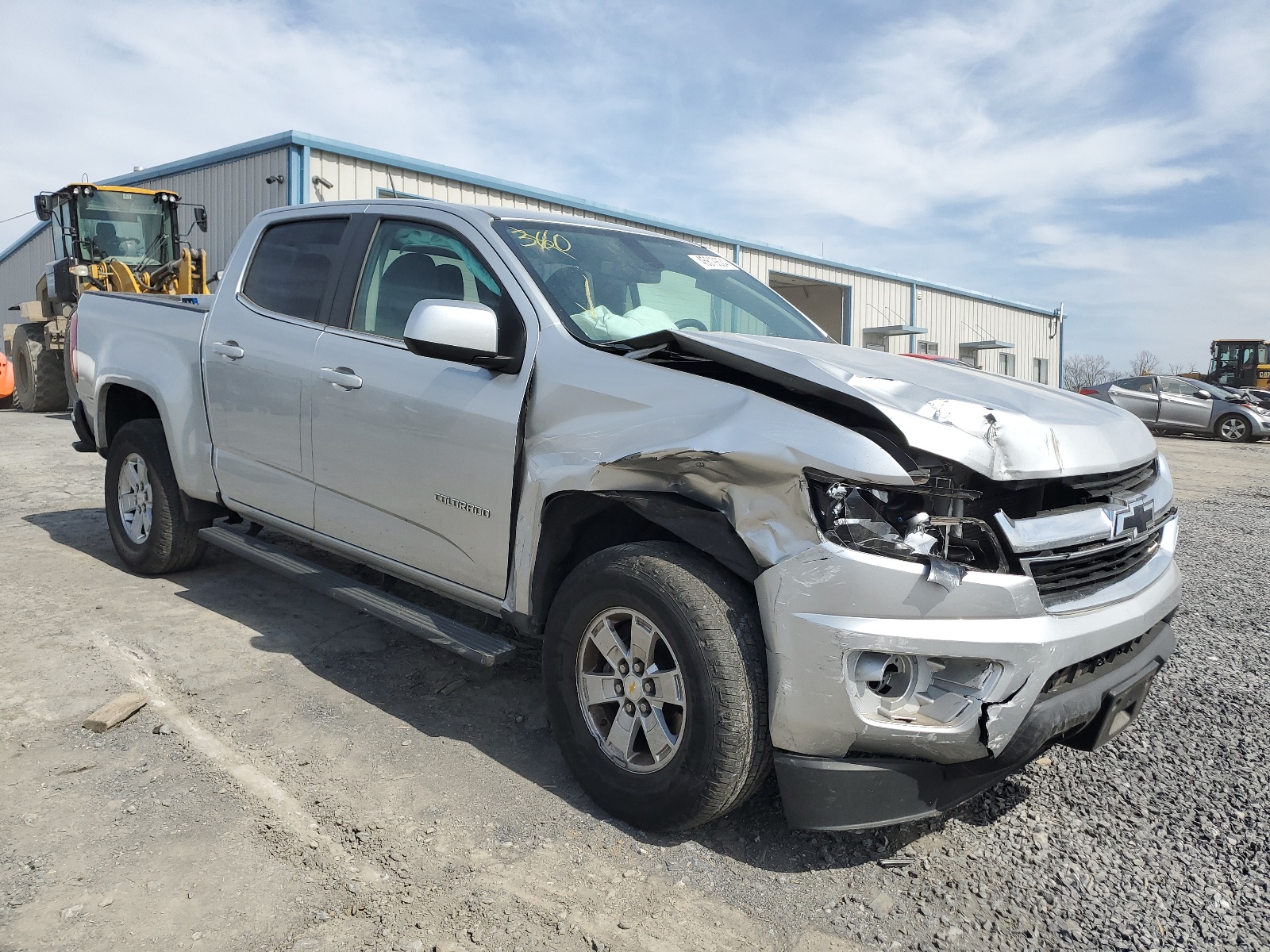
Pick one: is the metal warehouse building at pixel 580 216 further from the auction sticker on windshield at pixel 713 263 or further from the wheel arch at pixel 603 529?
the wheel arch at pixel 603 529

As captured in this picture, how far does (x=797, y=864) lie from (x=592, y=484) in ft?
4.03

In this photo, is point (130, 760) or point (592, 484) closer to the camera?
point (592, 484)

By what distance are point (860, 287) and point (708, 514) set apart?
25.9 meters

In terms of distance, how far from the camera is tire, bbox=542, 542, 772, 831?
2.38 m

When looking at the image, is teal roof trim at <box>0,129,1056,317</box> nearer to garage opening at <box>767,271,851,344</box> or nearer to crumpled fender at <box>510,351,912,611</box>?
garage opening at <box>767,271,851,344</box>

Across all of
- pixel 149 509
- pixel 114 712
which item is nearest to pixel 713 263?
pixel 114 712

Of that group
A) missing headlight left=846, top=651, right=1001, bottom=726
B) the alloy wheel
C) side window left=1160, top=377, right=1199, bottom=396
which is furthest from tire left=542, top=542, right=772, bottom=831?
side window left=1160, top=377, right=1199, bottom=396

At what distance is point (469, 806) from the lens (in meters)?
2.79

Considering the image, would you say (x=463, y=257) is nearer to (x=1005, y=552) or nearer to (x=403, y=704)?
(x=403, y=704)

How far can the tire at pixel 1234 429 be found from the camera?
66.6ft

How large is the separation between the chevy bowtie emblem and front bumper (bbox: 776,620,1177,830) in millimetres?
449

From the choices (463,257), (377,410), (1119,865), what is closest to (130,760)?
(377,410)

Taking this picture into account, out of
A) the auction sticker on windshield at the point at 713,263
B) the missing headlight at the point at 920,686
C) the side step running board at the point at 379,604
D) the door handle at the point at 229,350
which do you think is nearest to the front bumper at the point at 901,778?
the missing headlight at the point at 920,686

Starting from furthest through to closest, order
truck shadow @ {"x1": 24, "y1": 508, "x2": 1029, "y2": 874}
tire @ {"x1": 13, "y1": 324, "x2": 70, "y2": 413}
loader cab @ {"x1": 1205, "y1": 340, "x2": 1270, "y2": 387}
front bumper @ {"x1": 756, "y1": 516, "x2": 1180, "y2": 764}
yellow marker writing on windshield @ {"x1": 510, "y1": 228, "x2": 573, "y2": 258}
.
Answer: loader cab @ {"x1": 1205, "y1": 340, "x2": 1270, "y2": 387} < tire @ {"x1": 13, "y1": 324, "x2": 70, "y2": 413} < yellow marker writing on windshield @ {"x1": 510, "y1": 228, "x2": 573, "y2": 258} < truck shadow @ {"x1": 24, "y1": 508, "x2": 1029, "y2": 874} < front bumper @ {"x1": 756, "y1": 516, "x2": 1180, "y2": 764}
